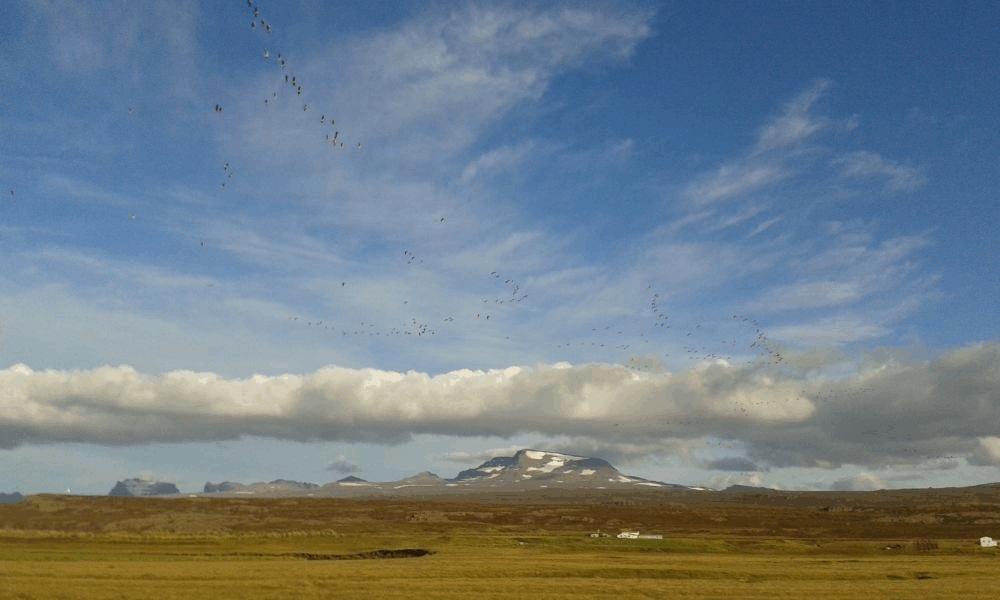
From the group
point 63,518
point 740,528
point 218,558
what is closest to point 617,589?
point 218,558

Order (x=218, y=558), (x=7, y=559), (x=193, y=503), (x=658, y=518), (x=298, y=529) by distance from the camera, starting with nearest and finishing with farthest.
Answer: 1. (x=7, y=559)
2. (x=218, y=558)
3. (x=298, y=529)
4. (x=193, y=503)
5. (x=658, y=518)

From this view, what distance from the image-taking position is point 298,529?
137000 millimetres

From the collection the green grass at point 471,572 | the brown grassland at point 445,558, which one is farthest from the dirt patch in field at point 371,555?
the green grass at point 471,572

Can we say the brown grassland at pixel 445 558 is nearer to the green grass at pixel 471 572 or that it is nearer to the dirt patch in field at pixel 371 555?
the green grass at pixel 471 572

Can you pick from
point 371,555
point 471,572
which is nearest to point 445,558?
point 471,572

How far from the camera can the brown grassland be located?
172 feet

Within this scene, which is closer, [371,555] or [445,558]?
[445,558]

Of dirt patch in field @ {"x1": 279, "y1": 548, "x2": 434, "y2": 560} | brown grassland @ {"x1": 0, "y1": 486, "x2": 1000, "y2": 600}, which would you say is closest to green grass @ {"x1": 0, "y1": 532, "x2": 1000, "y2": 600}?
brown grassland @ {"x1": 0, "y1": 486, "x2": 1000, "y2": 600}

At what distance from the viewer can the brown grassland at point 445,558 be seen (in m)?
52.3

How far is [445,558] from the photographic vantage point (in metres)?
78.2

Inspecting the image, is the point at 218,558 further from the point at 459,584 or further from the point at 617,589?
the point at 617,589

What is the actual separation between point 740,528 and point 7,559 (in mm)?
129358

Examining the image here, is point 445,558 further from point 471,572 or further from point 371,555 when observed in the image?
point 371,555

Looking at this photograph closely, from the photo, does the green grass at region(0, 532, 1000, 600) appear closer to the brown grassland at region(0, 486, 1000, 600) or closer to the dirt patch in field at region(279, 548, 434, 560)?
the brown grassland at region(0, 486, 1000, 600)
